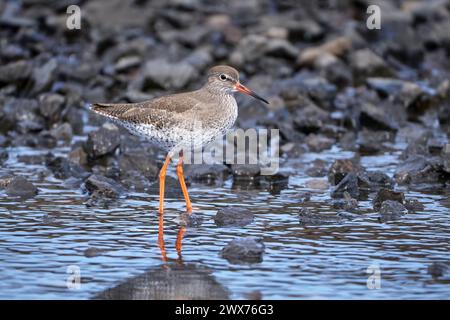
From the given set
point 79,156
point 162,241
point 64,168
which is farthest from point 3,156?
point 162,241

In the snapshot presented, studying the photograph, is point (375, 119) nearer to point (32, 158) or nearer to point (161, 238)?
point (32, 158)

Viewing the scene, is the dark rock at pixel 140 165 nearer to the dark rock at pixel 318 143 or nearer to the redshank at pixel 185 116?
the redshank at pixel 185 116

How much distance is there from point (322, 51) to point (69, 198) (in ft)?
38.6

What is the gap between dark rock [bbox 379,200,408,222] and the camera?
1213 centimetres

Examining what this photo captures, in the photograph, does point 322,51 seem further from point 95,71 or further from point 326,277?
point 326,277

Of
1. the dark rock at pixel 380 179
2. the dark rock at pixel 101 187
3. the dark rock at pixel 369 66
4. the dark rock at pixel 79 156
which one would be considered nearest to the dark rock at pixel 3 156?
the dark rock at pixel 79 156

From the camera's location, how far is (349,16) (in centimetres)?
2745

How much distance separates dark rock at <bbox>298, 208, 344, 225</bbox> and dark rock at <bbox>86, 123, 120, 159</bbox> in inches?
184

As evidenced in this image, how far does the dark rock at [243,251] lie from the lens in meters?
10.1

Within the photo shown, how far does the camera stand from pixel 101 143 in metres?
15.4

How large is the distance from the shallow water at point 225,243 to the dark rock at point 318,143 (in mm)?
2915

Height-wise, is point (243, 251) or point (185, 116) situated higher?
point (185, 116)

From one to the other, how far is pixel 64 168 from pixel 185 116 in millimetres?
3057

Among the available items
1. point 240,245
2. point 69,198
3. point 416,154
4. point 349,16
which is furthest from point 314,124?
point 349,16
